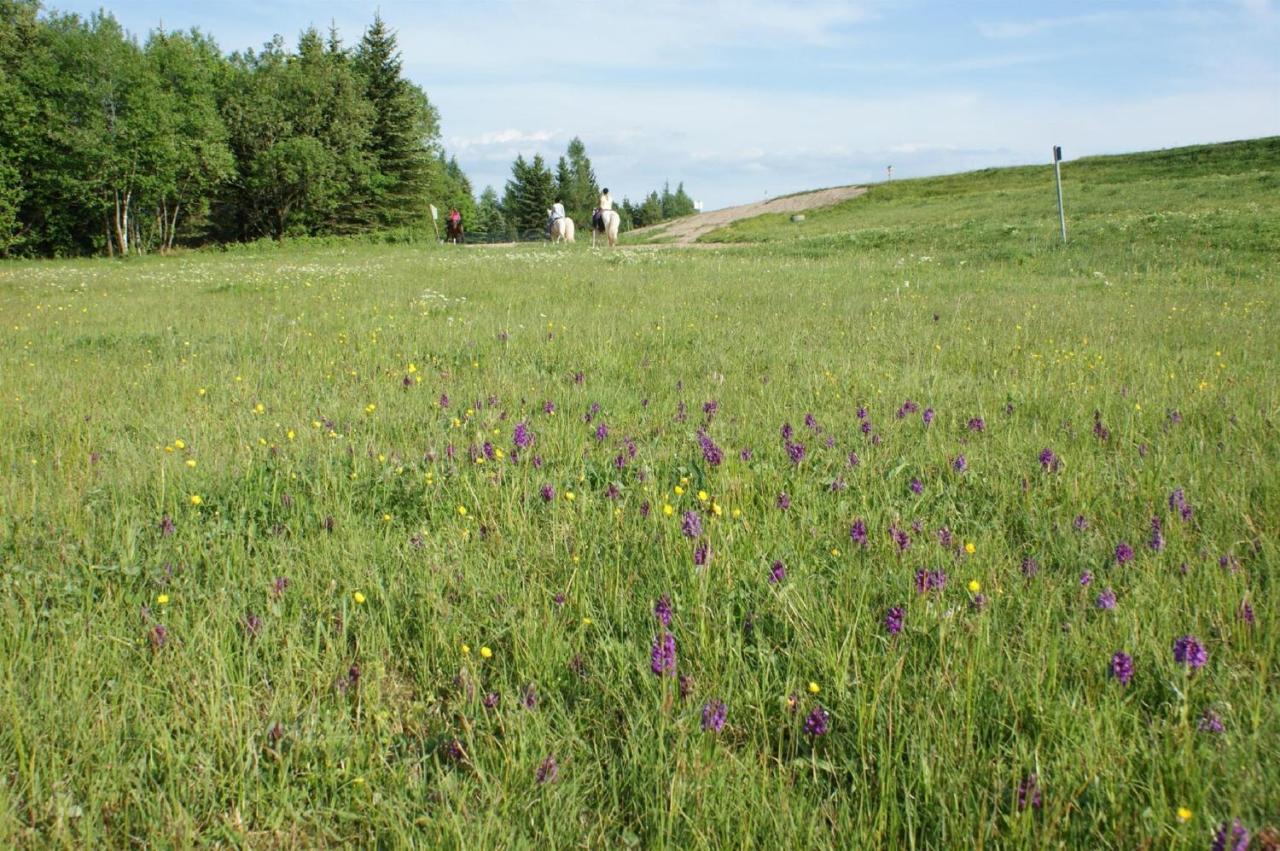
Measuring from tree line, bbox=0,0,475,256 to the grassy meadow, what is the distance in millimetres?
35134

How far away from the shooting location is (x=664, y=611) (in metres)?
2.40

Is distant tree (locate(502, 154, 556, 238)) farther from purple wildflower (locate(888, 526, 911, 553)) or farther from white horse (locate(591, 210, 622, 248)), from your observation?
purple wildflower (locate(888, 526, 911, 553))

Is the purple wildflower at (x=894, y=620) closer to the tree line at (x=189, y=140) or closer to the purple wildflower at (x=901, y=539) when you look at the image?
the purple wildflower at (x=901, y=539)

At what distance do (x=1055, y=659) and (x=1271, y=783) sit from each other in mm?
489

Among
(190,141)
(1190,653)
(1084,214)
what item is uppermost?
(190,141)

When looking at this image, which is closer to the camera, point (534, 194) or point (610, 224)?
point (610, 224)

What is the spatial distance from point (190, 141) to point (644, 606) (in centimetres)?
4253

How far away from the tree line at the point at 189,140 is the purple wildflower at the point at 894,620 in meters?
40.1

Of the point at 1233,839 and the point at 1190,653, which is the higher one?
the point at 1190,653

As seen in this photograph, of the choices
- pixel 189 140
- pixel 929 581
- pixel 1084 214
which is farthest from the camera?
pixel 189 140

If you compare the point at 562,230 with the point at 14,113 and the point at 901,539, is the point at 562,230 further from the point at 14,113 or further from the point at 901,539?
the point at 901,539

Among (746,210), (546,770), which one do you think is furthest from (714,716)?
(746,210)

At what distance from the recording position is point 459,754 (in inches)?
79.6

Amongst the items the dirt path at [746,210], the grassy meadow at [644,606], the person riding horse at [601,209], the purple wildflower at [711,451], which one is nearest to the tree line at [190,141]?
the dirt path at [746,210]
